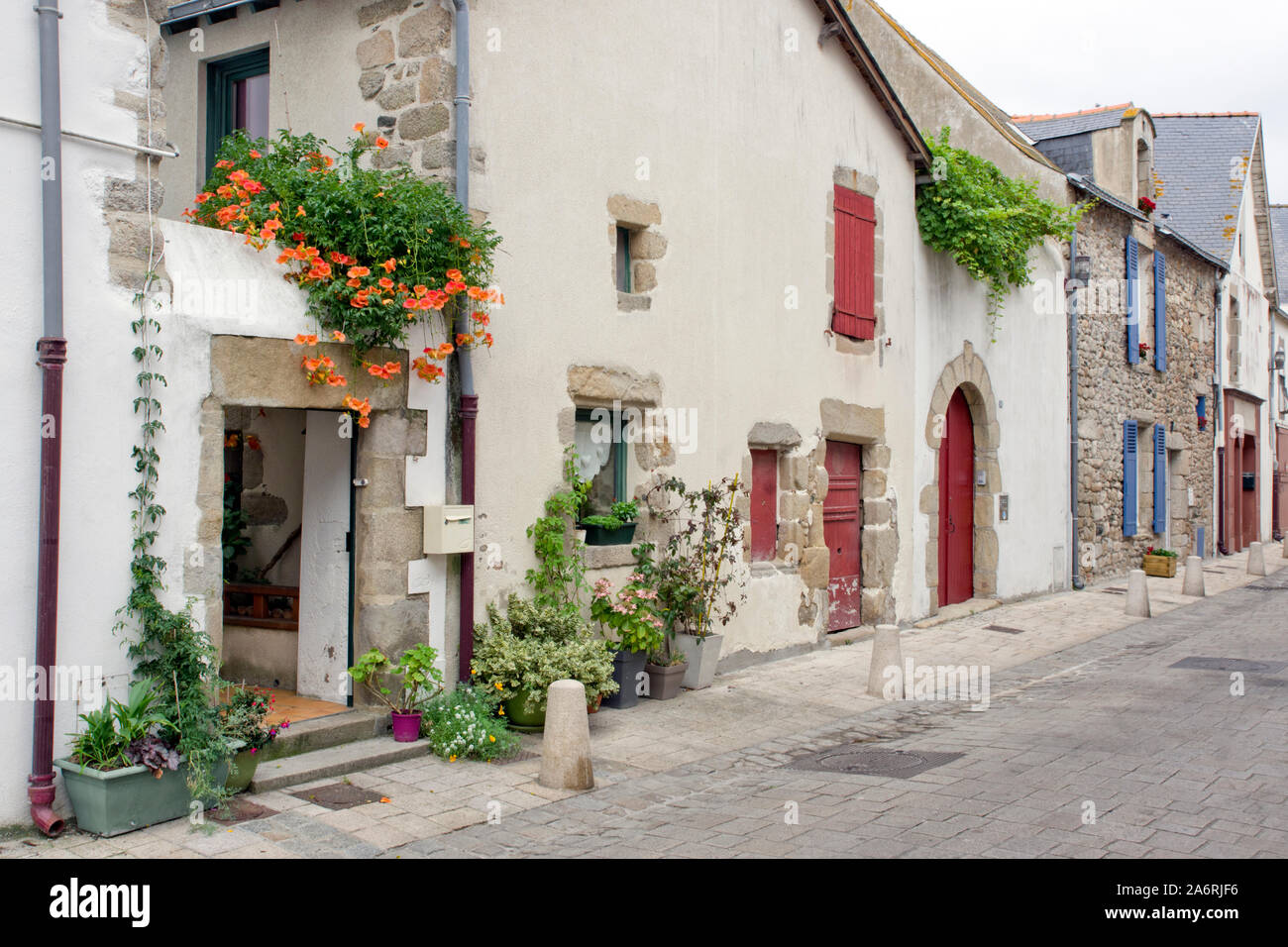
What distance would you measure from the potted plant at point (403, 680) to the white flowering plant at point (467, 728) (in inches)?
4.1

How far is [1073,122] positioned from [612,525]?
1321 cm

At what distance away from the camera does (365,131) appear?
23.6 ft

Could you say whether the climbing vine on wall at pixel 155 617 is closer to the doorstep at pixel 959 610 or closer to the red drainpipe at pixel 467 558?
the red drainpipe at pixel 467 558

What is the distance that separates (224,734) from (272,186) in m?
2.96

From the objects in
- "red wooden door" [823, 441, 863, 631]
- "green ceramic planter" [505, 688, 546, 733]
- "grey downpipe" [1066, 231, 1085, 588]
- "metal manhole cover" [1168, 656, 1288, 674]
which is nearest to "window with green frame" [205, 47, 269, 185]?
"green ceramic planter" [505, 688, 546, 733]

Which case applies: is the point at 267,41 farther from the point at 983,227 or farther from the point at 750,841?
the point at 983,227

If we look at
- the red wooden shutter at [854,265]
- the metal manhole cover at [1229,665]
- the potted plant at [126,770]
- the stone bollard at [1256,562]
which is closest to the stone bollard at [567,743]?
the potted plant at [126,770]

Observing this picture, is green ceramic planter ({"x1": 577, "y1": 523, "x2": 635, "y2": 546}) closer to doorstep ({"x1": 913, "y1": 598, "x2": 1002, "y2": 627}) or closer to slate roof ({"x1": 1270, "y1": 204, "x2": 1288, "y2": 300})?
doorstep ({"x1": 913, "y1": 598, "x2": 1002, "y2": 627})

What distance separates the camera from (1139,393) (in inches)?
701

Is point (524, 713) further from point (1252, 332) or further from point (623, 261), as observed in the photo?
point (1252, 332)

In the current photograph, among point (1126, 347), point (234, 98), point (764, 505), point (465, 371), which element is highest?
point (234, 98)

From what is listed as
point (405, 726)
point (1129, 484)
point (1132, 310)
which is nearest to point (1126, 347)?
point (1132, 310)

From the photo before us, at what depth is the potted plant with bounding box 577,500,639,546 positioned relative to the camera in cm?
799

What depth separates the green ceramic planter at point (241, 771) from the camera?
213 inches
